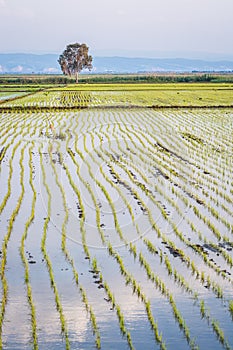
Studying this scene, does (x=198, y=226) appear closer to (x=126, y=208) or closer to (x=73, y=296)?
(x=126, y=208)

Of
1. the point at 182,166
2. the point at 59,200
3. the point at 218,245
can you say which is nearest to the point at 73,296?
the point at 218,245

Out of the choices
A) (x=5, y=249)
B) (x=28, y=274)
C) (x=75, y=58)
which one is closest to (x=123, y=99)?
(x=5, y=249)

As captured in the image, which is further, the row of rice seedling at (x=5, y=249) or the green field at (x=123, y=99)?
the green field at (x=123, y=99)

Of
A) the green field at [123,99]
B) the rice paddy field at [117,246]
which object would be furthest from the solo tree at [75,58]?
the rice paddy field at [117,246]

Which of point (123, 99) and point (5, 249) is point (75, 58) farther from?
point (5, 249)

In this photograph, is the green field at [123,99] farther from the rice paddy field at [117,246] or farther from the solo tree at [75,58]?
the solo tree at [75,58]

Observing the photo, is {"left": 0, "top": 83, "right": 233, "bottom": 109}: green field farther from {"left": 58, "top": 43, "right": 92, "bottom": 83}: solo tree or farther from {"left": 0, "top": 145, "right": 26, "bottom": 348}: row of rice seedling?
{"left": 58, "top": 43, "right": 92, "bottom": 83}: solo tree
